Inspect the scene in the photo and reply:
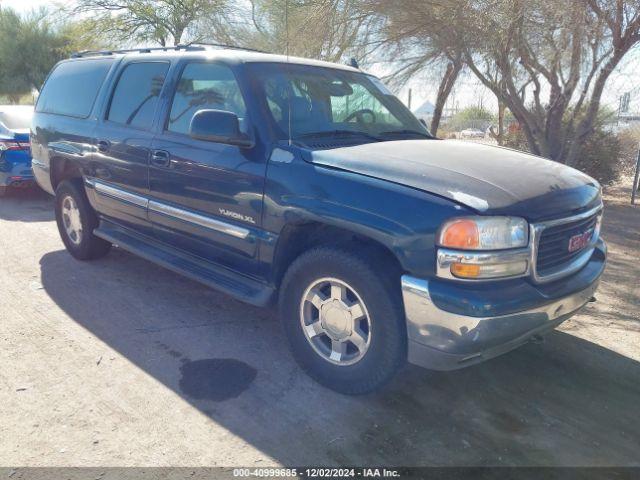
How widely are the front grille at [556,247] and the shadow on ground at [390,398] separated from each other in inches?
33.8

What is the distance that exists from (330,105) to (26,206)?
21.6 ft

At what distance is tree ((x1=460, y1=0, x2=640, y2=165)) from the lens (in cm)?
771

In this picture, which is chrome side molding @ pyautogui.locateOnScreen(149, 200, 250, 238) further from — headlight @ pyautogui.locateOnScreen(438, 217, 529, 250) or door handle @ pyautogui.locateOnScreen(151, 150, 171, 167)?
headlight @ pyautogui.locateOnScreen(438, 217, 529, 250)

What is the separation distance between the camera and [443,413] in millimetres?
3180

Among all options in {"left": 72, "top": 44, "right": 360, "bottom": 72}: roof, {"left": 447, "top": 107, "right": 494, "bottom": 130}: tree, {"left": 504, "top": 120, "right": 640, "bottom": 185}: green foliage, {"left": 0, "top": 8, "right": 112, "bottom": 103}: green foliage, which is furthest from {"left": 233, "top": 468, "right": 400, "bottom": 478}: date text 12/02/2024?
{"left": 0, "top": 8, "right": 112, "bottom": 103}: green foliage

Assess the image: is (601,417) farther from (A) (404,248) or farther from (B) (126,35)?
(B) (126,35)

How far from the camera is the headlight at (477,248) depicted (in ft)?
8.97

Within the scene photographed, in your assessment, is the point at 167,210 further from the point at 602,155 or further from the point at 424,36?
the point at 602,155

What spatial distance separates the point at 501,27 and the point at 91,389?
7752 mm

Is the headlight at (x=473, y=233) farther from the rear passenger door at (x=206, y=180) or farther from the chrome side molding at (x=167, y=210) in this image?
the chrome side molding at (x=167, y=210)

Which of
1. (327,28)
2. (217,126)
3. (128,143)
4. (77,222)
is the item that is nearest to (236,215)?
(217,126)

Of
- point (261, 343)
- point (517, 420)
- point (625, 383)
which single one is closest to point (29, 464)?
point (261, 343)

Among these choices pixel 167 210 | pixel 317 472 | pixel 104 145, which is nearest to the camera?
pixel 317 472

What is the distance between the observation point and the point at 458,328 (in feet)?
8.87
